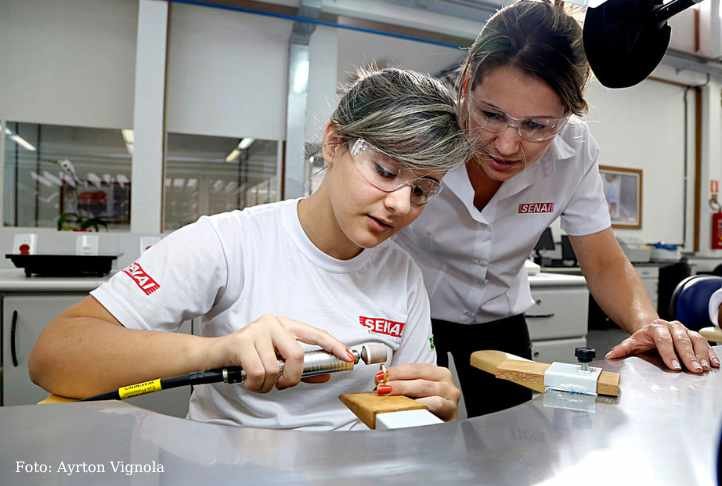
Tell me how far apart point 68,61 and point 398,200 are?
3.18 metres

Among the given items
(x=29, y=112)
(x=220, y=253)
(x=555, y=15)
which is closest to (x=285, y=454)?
(x=220, y=253)

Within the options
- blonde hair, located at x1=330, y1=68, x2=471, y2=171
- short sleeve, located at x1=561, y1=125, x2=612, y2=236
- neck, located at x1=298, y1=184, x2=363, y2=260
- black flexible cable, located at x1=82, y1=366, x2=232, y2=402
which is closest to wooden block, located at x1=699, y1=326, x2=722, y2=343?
short sleeve, located at x1=561, y1=125, x2=612, y2=236

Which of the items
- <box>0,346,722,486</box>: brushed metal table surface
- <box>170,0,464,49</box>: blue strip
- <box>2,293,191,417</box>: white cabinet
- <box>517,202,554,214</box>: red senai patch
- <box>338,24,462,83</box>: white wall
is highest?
<box>338,24,462,83</box>: white wall

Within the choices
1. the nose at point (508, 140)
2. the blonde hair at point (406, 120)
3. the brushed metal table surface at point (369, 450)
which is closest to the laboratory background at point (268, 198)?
the brushed metal table surface at point (369, 450)

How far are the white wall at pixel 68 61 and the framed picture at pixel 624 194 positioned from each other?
14.9 feet

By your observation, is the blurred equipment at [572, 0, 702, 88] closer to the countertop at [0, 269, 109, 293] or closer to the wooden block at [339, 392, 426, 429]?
the wooden block at [339, 392, 426, 429]

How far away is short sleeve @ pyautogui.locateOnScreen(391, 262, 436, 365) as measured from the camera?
41.6 inches

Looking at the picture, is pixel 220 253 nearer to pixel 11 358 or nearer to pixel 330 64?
A: pixel 11 358

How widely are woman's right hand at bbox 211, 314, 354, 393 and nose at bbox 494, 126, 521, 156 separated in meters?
0.56

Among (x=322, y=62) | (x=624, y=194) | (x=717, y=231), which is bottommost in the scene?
(x=717, y=231)

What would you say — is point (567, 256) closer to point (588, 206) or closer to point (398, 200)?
point (588, 206)

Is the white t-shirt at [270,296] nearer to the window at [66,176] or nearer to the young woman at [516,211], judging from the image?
the young woman at [516,211]

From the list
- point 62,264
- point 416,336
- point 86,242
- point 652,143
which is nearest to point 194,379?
point 416,336

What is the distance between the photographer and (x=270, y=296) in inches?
38.1
